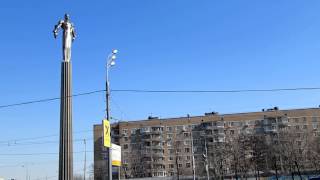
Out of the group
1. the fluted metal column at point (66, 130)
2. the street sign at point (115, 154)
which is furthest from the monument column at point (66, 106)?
the street sign at point (115, 154)

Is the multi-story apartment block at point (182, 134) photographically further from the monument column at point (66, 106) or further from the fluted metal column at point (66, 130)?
the fluted metal column at point (66, 130)

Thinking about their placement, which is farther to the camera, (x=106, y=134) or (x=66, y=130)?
(x=66, y=130)

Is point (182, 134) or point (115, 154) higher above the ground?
point (182, 134)

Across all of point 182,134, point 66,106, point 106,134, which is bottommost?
point 106,134

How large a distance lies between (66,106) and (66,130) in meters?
1.49

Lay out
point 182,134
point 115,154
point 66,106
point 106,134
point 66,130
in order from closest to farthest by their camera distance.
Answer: point 106,134 → point 66,130 → point 66,106 → point 115,154 → point 182,134

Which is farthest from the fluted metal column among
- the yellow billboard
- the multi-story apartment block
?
the multi-story apartment block

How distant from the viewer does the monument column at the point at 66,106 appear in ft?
105

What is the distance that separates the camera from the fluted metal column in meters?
31.9

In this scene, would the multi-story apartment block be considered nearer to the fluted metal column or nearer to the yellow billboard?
the fluted metal column

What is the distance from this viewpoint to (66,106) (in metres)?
32.7

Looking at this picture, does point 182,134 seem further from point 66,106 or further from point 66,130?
point 66,130

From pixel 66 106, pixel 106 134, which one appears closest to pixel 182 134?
pixel 66 106

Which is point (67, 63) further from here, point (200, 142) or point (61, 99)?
point (200, 142)
